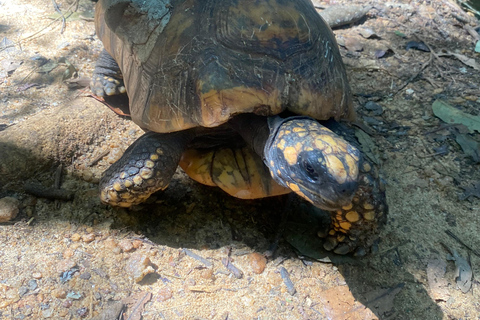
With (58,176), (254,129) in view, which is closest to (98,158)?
(58,176)

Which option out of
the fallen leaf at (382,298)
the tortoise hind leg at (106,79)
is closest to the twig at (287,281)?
the fallen leaf at (382,298)

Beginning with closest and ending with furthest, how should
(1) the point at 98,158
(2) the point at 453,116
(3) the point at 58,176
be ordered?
(3) the point at 58,176
(1) the point at 98,158
(2) the point at 453,116

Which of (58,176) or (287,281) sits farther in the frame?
(58,176)

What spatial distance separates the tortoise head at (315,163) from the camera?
6.52 ft

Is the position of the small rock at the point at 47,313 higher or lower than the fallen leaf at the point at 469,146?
higher

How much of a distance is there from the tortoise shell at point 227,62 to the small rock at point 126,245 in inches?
31.2

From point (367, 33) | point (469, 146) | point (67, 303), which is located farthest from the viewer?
point (367, 33)

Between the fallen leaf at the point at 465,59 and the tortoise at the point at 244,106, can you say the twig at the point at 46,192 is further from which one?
the fallen leaf at the point at 465,59

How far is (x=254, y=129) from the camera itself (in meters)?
2.60

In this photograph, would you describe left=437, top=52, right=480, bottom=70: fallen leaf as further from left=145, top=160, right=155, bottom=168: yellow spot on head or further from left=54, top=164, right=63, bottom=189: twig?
left=54, top=164, right=63, bottom=189: twig

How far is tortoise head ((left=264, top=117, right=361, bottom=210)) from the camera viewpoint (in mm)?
1988

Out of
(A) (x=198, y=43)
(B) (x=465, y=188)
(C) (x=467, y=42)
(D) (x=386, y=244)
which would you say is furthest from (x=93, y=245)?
(C) (x=467, y=42)

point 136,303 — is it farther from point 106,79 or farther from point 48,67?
point 48,67

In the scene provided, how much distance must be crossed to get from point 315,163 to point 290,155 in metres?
0.19
